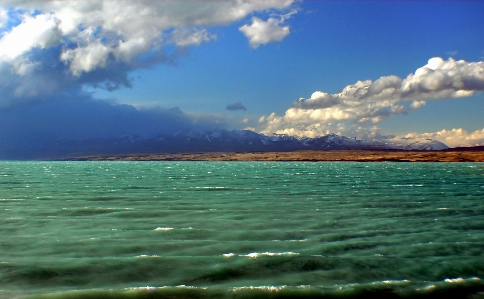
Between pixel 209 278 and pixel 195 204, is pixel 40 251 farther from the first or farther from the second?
pixel 195 204

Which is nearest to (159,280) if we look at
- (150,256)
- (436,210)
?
(150,256)

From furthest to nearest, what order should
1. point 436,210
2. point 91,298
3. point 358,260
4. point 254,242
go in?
point 436,210 < point 254,242 < point 358,260 < point 91,298

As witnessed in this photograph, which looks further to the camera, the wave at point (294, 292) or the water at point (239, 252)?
the water at point (239, 252)

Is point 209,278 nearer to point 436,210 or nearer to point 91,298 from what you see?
point 91,298

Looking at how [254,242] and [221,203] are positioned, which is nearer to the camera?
[254,242]

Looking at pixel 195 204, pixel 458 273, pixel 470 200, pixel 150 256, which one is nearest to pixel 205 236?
pixel 150 256

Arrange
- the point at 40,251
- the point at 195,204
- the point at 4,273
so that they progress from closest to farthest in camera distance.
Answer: the point at 4,273 → the point at 40,251 → the point at 195,204

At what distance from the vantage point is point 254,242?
2080cm

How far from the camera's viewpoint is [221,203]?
124ft

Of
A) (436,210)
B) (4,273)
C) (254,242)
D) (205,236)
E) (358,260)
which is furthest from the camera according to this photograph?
(436,210)

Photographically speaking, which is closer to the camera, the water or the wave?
the wave

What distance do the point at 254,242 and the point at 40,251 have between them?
10.3 metres

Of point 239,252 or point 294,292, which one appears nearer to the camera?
point 294,292

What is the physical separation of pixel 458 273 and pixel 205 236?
1234 cm
